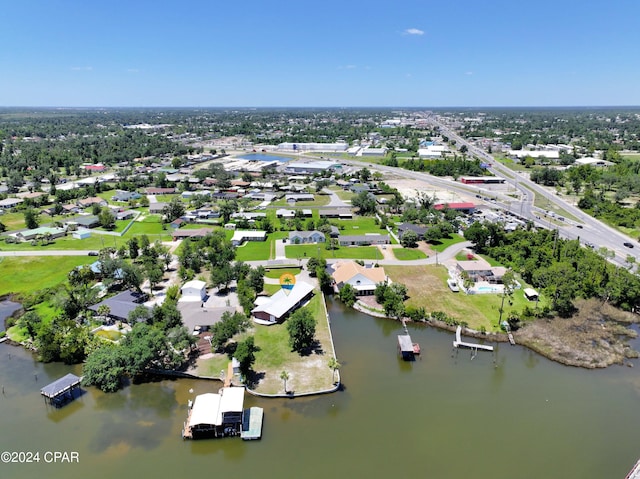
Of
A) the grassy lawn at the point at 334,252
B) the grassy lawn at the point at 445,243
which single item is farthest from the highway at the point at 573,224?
the grassy lawn at the point at 334,252

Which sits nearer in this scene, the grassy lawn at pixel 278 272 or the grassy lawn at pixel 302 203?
the grassy lawn at pixel 278 272

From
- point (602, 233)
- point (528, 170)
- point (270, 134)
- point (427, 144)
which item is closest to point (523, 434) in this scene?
point (602, 233)

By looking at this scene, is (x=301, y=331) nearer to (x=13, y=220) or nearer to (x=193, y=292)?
(x=193, y=292)

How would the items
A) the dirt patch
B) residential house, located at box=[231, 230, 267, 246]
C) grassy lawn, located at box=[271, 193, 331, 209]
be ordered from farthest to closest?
grassy lawn, located at box=[271, 193, 331, 209] → residential house, located at box=[231, 230, 267, 246] → the dirt patch

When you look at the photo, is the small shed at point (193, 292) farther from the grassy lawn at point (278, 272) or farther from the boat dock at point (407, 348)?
the boat dock at point (407, 348)

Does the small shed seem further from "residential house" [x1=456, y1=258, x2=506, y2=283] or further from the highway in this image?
the highway

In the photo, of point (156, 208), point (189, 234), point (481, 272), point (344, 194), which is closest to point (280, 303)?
point (481, 272)

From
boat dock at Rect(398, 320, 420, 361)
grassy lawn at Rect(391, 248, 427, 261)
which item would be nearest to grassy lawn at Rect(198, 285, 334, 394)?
boat dock at Rect(398, 320, 420, 361)
